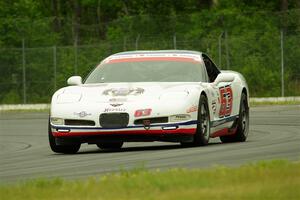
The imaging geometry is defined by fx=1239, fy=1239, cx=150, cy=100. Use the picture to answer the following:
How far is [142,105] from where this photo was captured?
16.3m

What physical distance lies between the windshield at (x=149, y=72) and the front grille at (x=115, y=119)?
4.37ft

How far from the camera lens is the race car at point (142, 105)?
16328mm

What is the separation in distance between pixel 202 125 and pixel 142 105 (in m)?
0.99

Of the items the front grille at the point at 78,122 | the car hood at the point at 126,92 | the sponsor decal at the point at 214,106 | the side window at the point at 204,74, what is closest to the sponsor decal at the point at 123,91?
the car hood at the point at 126,92

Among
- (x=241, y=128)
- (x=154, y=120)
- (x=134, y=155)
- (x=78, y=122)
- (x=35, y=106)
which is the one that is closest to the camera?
(x=134, y=155)

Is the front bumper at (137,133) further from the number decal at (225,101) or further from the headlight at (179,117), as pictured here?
the number decal at (225,101)

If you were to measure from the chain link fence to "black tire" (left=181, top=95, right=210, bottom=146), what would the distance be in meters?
21.1

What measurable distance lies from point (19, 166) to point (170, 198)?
17.5 ft

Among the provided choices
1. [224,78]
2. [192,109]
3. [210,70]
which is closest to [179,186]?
[192,109]

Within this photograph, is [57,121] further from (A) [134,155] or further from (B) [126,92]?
(A) [134,155]

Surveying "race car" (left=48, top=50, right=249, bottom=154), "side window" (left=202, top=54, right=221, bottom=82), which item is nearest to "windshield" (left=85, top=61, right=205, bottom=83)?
"race car" (left=48, top=50, right=249, bottom=154)

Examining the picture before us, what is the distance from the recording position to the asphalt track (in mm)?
13234

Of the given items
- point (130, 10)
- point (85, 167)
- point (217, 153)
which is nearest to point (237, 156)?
point (217, 153)

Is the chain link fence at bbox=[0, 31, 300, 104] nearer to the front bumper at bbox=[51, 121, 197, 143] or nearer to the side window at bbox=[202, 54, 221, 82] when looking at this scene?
the side window at bbox=[202, 54, 221, 82]
